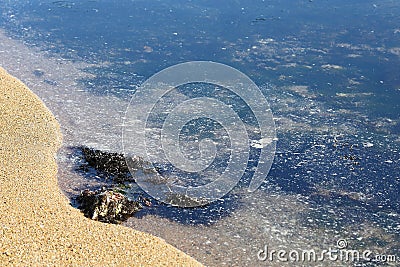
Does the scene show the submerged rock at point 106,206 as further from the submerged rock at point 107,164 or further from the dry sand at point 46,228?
the submerged rock at point 107,164

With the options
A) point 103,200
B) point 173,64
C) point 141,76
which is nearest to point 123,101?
point 141,76

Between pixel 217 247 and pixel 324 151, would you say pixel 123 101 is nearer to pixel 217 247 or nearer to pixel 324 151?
pixel 324 151

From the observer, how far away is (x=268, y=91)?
9375mm

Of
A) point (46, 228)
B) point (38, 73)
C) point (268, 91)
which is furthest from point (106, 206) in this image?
point (38, 73)

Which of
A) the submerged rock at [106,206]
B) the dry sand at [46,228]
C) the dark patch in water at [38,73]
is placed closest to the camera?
the dry sand at [46,228]

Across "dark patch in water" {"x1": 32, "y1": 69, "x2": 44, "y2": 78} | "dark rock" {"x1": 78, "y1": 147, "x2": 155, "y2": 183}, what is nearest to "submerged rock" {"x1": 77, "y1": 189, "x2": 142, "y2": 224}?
"dark rock" {"x1": 78, "y1": 147, "x2": 155, "y2": 183}

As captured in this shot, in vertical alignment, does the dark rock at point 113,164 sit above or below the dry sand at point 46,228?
below

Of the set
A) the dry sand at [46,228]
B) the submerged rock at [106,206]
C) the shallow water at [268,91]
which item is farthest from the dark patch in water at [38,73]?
the submerged rock at [106,206]

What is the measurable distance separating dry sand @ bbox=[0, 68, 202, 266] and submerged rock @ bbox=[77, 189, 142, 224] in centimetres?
16

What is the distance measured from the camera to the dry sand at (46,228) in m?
4.85

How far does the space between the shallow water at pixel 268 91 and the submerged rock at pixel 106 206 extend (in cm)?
15

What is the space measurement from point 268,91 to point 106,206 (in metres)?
4.26

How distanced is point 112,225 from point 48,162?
1.83 meters

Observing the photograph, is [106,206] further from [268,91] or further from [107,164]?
[268,91]
